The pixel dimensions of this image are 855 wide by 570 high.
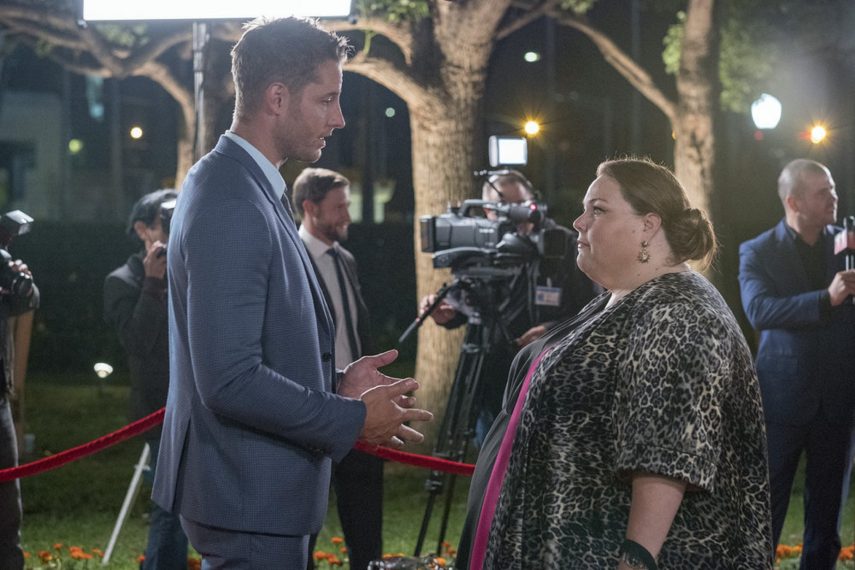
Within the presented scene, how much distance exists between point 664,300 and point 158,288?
2980 mm

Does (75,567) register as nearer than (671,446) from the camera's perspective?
No

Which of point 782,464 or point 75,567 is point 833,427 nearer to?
point 782,464

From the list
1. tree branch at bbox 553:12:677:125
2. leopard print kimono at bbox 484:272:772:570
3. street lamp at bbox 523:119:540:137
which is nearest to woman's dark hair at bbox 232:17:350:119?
leopard print kimono at bbox 484:272:772:570

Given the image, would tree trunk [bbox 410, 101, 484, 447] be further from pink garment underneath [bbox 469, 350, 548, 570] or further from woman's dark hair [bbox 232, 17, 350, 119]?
woman's dark hair [bbox 232, 17, 350, 119]

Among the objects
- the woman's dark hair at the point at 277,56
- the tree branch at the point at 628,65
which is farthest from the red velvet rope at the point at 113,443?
the tree branch at the point at 628,65

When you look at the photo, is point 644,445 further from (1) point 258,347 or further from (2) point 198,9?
(2) point 198,9

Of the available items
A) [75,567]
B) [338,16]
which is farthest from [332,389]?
[75,567]

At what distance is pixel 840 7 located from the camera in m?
18.5

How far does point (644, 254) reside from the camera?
281 cm

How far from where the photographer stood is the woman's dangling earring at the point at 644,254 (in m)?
2.81

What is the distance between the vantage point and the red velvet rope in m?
4.36

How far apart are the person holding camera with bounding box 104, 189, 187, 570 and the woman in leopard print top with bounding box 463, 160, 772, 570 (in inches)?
101

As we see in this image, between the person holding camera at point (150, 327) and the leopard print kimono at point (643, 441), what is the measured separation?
2590mm

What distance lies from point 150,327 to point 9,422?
78cm
